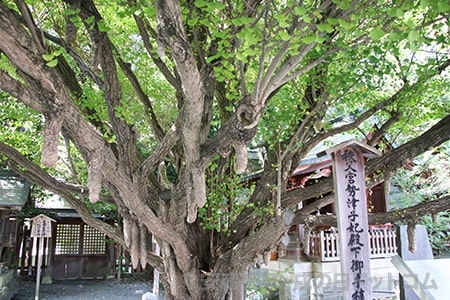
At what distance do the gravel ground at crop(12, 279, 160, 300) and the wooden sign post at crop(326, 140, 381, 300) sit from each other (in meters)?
10.1

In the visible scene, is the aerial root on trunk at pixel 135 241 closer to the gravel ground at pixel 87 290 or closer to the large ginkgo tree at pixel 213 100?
the large ginkgo tree at pixel 213 100

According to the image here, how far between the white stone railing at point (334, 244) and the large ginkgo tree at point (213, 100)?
15.1 feet

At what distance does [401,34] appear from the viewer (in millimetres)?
3203

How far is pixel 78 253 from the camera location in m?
16.8

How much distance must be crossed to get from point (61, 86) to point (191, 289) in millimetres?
3740

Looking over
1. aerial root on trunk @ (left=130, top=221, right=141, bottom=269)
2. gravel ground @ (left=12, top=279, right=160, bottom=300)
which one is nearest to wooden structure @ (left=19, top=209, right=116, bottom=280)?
gravel ground @ (left=12, top=279, right=160, bottom=300)

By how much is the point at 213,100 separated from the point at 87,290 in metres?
11.5

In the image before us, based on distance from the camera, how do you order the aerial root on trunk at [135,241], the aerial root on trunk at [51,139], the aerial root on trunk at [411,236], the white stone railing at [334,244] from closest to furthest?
the aerial root on trunk at [51,139] → the aerial root on trunk at [411,236] → the aerial root on trunk at [135,241] → the white stone railing at [334,244]

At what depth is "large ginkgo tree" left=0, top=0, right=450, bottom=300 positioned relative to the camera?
3.50m

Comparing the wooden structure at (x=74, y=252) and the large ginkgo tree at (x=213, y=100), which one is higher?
the large ginkgo tree at (x=213, y=100)

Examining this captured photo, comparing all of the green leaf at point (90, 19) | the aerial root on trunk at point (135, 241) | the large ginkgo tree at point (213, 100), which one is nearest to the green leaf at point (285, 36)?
the large ginkgo tree at point (213, 100)

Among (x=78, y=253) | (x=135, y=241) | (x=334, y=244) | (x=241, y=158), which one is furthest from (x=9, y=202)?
(x=334, y=244)

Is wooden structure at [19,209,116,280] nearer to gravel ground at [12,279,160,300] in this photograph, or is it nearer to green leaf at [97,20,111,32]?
gravel ground at [12,279,160,300]

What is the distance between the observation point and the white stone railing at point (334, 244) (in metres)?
10.3
